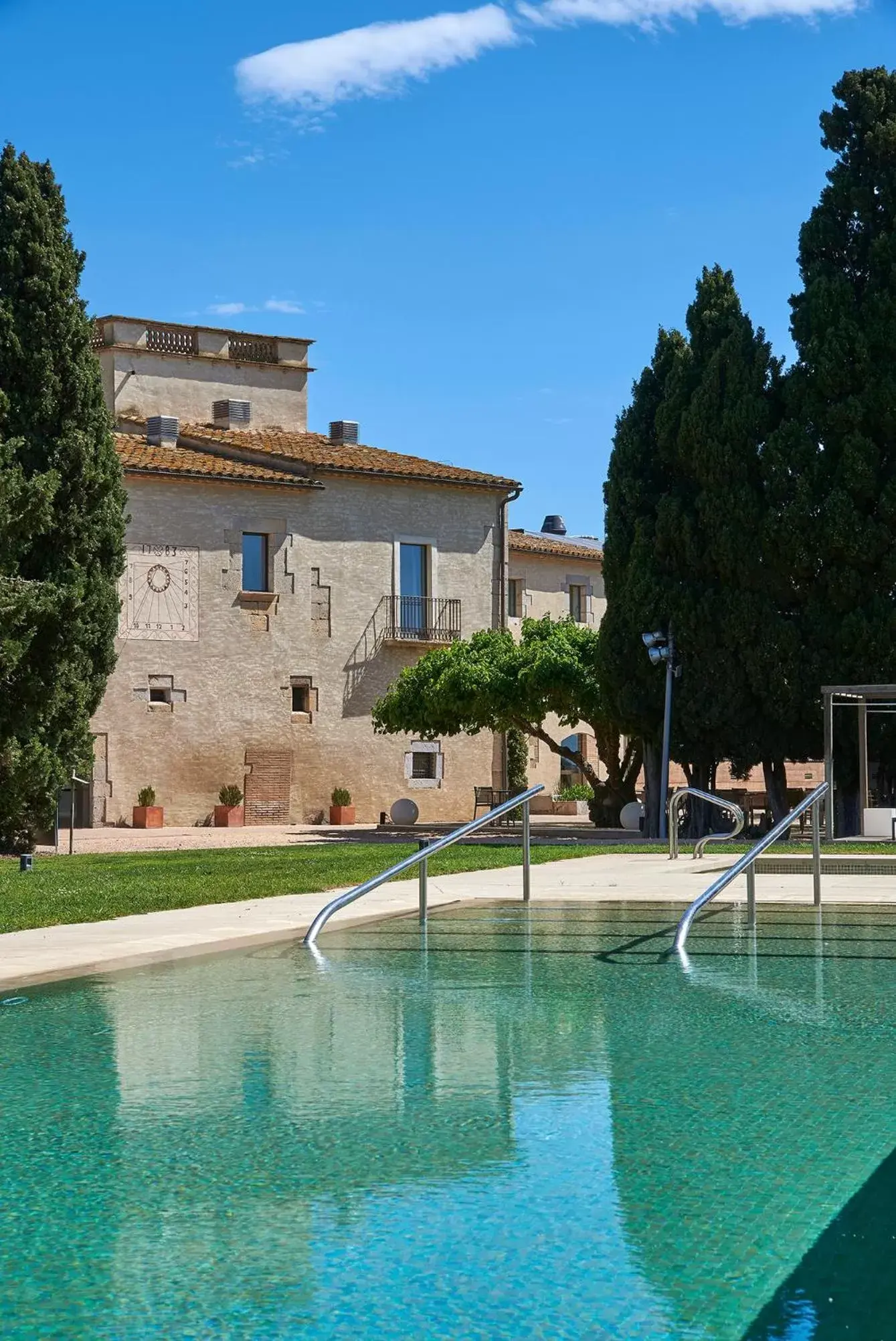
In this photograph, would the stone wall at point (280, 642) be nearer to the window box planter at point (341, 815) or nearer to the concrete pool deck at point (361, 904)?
the window box planter at point (341, 815)

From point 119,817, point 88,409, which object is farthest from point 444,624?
point 88,409

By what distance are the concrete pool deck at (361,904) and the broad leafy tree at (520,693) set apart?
1319cm

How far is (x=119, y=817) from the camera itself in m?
37.0

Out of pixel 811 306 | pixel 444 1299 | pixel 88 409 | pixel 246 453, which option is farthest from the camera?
pixel 246 453

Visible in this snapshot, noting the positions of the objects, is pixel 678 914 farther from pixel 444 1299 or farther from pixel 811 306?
pixel 811 306

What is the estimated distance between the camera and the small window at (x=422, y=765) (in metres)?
41.4

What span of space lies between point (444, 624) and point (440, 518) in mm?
2708

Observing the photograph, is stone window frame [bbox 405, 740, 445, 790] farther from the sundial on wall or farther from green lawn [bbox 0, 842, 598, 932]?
green lawn [bbox 0, 842, 598, 932]

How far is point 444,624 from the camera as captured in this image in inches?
1667

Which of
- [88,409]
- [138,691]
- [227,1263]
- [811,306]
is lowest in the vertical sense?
[227,1263]

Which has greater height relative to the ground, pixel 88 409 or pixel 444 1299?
pixel 88 409

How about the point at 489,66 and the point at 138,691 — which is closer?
the point at 489,66

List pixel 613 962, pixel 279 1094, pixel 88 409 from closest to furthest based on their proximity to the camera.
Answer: pixel 279 1094, pixel 613 962, pixel 88 409

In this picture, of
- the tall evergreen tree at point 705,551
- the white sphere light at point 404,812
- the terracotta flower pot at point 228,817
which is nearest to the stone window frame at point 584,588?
the white sphere light at point 404,812
